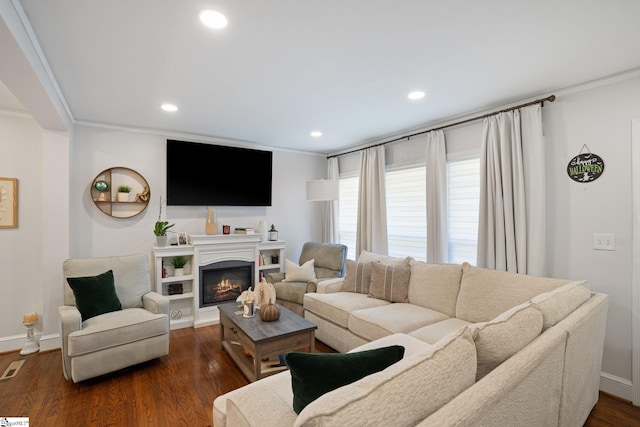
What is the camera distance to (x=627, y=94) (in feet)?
8.06

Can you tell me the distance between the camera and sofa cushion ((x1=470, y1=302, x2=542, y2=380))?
1.25 m

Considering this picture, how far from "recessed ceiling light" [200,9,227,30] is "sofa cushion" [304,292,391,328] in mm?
2567

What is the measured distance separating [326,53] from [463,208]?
2355 millimetres

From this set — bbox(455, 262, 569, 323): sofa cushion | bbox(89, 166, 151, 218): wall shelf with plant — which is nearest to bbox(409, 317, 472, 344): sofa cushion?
bbox(455, 262, 569, 323): sofa cushion

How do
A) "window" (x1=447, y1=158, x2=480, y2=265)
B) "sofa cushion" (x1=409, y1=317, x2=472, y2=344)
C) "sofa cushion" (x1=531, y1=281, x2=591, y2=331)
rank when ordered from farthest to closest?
"window" (x1=447, y1=158, x2=480, y2=265) → "sofa cushion" (x1=409, y1=317, x2=472, y2=344) → "sofa cushion" (x1=531, y1=281, x2=591, y2=331)

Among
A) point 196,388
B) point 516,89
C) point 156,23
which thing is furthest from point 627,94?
point 196,388

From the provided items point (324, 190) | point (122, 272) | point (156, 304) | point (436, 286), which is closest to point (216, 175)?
point (324, 190)

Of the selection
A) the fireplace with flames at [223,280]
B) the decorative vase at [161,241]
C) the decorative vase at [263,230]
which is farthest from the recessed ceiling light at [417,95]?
the decorative vase at [161,241]

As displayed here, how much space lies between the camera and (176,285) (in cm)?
417

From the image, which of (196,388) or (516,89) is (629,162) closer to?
(516,89)

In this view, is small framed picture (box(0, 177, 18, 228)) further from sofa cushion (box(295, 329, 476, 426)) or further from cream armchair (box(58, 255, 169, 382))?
sofa cushion (box(295, 329, 476, 426))

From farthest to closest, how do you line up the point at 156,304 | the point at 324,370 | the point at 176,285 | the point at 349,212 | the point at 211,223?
the point at 349,212, the point at 211,223, the point at 176,285, the point at 156,304, the point at 324,370

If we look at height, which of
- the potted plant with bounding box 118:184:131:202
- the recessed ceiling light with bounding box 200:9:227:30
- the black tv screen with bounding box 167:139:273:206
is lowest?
the potted plant with bounding box 118:184:131:202

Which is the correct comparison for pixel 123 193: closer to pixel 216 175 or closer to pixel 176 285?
pixel 216 175
